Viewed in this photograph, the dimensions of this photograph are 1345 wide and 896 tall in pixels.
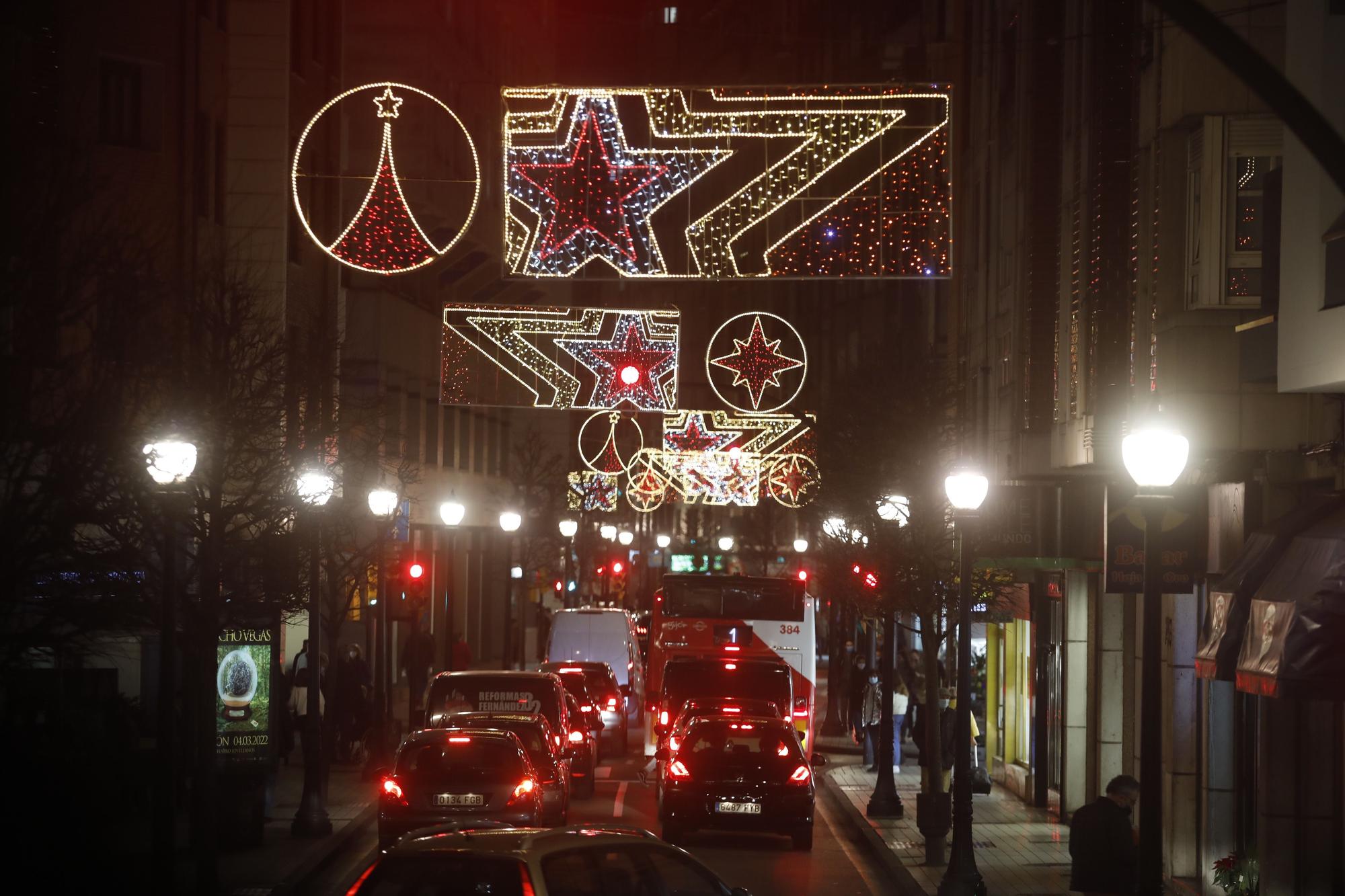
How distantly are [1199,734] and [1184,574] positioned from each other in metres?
6.22

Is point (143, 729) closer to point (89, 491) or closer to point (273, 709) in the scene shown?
point (273, 709)

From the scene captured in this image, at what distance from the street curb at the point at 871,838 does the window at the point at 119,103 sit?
17.4 m

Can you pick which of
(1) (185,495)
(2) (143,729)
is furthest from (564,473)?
(1) (185,495)

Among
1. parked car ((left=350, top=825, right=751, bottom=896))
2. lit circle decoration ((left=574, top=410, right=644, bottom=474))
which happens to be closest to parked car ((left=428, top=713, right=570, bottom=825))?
parked car ((left=350, top=825, right=751, bottom=896))

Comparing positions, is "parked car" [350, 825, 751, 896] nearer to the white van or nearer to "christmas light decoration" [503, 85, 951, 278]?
"christmas light decoration" [503, 85, 951, 278]

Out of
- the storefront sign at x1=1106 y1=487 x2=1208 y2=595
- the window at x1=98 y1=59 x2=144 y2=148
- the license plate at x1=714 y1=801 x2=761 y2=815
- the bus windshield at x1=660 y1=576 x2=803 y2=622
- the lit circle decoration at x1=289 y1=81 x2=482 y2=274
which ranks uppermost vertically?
the window at x1=98 y1=59 x2=144 y2=148

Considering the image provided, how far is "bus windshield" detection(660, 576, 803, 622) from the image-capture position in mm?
36719

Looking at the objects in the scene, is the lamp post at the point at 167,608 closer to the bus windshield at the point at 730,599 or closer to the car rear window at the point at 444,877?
the car rear window at the point at 444,877

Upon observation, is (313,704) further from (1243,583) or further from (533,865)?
Answer: (533,865)

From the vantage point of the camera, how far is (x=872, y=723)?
33.6 metres

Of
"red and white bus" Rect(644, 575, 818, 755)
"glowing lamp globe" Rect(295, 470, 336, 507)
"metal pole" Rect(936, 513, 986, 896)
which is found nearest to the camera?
"metal pole" Rect(936, 513, 986, 896)

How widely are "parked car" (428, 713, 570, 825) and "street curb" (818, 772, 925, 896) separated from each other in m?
3.84

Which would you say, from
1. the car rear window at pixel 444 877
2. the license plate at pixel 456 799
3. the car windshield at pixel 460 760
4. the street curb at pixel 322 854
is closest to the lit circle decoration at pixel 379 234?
the car windshield at pixel 460 760

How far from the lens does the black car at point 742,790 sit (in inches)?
896
